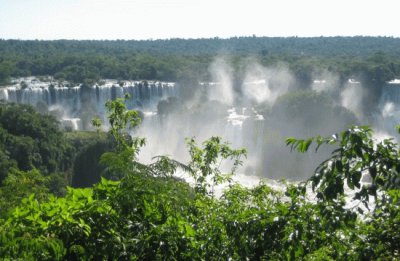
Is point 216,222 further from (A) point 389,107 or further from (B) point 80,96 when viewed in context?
(A) point 389,107

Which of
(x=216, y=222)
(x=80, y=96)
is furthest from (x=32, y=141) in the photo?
(x=216, y=222)

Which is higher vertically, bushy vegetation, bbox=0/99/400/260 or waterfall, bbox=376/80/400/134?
bushy vegetation, bbox=0/99/400/260

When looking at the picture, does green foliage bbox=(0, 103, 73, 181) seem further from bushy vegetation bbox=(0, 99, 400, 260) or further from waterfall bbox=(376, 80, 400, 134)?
waterfall bbox=(376, 80, 400, 134)

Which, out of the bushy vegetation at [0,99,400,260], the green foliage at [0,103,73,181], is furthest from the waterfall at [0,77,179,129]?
the bushy vegetation at [0,99,400,260]

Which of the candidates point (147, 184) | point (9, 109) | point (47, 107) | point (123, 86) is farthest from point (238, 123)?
point (147, 184)

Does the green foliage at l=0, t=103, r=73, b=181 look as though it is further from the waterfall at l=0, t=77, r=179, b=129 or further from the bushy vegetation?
the bushy vegetation

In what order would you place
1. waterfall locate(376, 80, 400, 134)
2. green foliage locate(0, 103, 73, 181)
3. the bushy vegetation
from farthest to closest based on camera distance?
waterfall locate(376, 80, 400, 134) < green foliage locate(0, 103, 73, 181) < the bushy vegetation

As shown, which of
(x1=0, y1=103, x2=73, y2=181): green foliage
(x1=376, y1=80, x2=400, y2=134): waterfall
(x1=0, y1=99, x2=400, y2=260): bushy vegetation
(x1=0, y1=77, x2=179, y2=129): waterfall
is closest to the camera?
(x1=0, y1=99, x2=400, y2=260): bushy vegetation

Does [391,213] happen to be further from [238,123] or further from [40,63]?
[40,63]

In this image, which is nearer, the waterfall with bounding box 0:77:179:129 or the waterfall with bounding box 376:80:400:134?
the waterfall with bounding box 0:77:179:129
